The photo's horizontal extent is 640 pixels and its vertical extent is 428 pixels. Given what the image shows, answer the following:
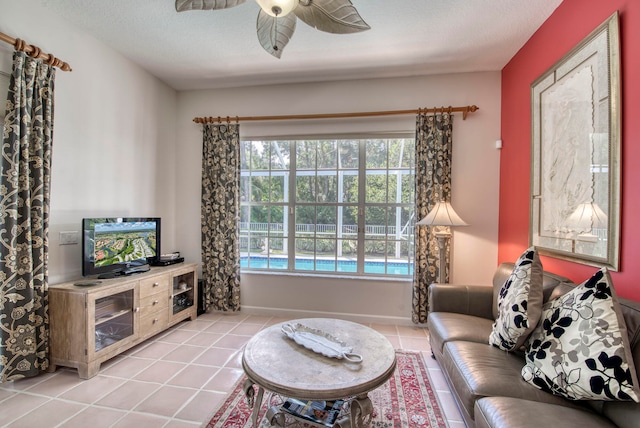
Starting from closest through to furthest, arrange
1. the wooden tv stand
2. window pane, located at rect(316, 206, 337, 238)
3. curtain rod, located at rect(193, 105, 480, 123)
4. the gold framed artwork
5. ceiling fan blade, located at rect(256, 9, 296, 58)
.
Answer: ceiling fan blade, located at rect(256, 9, 296, 58)
the gold framed artwork
the wooden tv stand
curtain rod, located at rect(193, 105, 480, 123)
window pane, located at rect(316, 206, 337, 238)

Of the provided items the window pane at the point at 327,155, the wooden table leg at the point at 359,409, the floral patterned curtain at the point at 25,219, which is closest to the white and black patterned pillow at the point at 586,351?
the wooden table leg at the point at 359,409

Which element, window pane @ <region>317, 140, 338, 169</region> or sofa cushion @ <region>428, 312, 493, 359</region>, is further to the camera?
window pane @ <region>317, 140, 338, 169</region>

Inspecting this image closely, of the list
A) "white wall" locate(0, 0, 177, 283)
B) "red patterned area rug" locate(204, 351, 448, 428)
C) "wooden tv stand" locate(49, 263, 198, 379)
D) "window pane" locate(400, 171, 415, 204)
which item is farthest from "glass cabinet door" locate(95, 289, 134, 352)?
"window pane" locate(400, 171, 415, 204)

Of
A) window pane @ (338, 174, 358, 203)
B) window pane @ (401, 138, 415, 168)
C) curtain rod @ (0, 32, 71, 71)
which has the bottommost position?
window pane @ (338, 174, 358, 203)

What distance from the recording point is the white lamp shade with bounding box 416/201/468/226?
8.43 feet

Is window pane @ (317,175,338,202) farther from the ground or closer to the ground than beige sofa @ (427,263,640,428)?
farther from the ground

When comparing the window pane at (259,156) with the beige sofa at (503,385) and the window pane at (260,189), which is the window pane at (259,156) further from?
the beige sofa at (503,385)

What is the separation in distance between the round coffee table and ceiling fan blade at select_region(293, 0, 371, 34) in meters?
1.70

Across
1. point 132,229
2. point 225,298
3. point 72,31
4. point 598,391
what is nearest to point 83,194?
point 132,229

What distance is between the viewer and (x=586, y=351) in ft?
3.74

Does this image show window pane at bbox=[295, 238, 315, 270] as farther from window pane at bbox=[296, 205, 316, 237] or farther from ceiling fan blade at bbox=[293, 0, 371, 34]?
ceiling fan blade at bbox=[293, 0, 371, 34]

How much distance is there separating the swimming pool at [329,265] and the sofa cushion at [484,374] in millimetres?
1415

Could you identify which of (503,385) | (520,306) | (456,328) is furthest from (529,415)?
(456,328)

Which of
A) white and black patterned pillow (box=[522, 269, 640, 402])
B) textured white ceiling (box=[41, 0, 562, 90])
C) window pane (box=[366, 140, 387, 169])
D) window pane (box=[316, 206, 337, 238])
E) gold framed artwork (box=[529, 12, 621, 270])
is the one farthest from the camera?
window pane (box=[316, 206, 337, 238])
